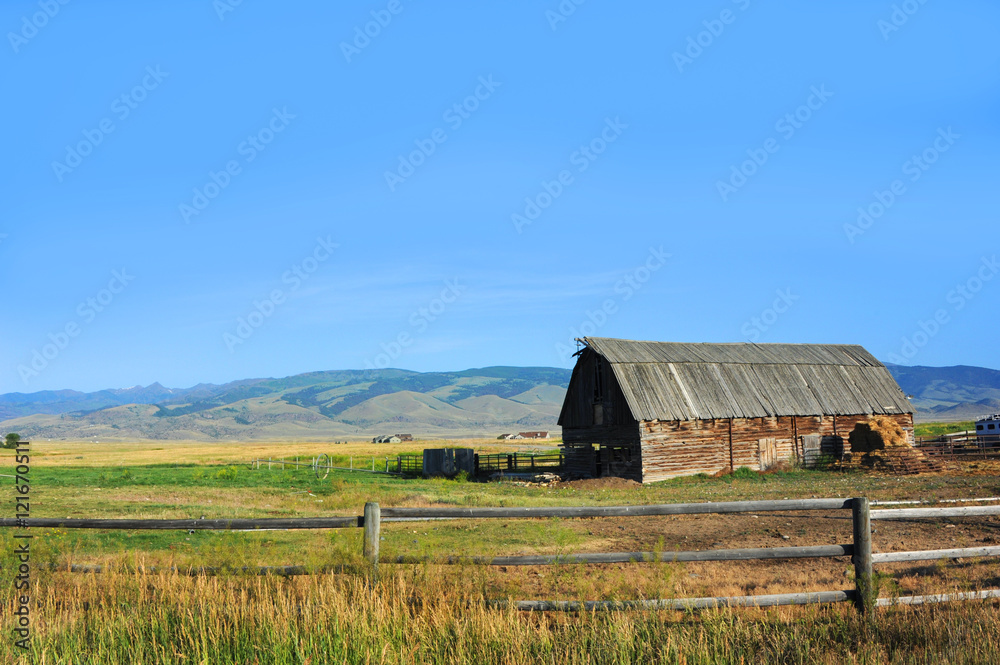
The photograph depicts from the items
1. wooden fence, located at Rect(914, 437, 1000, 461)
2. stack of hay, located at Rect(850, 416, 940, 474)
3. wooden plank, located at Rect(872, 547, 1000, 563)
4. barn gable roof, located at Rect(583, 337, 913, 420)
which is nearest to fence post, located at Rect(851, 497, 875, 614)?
wooden plank, located at Rect(872, 547, 1000, 563)

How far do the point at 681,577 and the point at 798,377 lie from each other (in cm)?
3722

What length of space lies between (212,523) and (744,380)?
3885 cm

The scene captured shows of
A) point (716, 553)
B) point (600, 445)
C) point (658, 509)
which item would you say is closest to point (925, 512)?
point (716, 553)

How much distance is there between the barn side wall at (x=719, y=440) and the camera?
127 feet

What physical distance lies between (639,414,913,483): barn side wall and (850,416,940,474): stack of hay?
1851mm

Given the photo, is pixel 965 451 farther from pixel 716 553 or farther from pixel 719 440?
pixel 716 553

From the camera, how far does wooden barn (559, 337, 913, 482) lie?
39.3 m

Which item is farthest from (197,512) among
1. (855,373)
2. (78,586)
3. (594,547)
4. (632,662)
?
(855,373)

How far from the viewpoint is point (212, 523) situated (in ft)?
30.0

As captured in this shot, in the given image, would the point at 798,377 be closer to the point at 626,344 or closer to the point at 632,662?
the point at 626,344

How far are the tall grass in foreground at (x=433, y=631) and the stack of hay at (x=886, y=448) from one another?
113ft

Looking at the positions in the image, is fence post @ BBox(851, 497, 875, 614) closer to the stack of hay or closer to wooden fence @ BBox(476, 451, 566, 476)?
the stack of hay

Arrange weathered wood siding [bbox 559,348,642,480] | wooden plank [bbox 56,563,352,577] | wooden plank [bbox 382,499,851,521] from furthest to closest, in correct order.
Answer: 1. weathered wood siding [bbox 559,348,642,480]
2. wooden plank [bbox 56,563,352,577]
3. wooden plank [bbox 382,499,851,521]

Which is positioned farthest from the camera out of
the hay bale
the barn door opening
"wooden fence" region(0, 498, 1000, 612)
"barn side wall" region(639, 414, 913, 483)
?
the barn door opening
